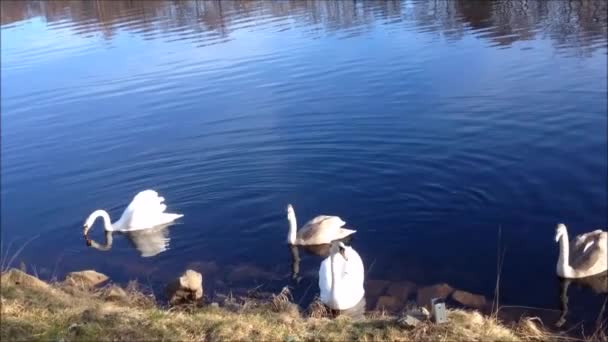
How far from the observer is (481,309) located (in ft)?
29.9

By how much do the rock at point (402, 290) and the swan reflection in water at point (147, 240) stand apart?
13.5 feet

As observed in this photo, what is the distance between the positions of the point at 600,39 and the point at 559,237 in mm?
15170

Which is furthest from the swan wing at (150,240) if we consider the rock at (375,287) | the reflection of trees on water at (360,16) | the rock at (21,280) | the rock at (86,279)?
the reflection of trees on water at (360,16)

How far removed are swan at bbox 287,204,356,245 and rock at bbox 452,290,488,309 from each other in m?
2.36

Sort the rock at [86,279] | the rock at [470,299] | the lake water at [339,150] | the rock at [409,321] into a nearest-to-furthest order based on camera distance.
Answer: the rock at [409,321] < the rock at [470,299] < the rock at [86,279] < the lake water at [339,150]

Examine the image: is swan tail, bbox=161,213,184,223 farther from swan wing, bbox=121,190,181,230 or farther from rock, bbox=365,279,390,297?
rock, bbox=365,279,390,297

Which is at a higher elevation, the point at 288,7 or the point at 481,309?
the point at 288,7

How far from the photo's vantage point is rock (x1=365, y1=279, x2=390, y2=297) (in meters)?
9.88

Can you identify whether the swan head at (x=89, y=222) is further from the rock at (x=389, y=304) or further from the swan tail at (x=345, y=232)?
the rock at (x=389, y=304)

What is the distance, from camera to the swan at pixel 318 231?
37.1 ft

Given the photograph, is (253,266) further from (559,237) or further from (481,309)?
(559,237)

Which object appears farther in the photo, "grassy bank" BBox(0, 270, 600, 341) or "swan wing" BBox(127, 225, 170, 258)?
"swan wing" BBox(127, 225, 170, 258)

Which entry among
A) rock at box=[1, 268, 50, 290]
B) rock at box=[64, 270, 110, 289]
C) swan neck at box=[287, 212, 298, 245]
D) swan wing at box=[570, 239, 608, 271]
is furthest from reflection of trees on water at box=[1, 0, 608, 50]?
rock at box=[1, 268, 50, 290]

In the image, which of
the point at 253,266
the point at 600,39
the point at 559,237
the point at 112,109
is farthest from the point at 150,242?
the point at 600,39
